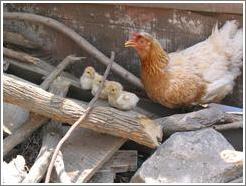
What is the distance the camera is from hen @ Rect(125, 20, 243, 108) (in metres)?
2.88

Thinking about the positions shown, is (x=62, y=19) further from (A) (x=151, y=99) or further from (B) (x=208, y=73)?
(B) (x=208, y=73)

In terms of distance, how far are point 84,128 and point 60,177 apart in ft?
1.46

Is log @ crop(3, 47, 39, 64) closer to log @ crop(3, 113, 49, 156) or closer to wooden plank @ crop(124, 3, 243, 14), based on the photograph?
log @ crop(3, 113, 49, 156)

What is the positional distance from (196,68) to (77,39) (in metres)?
0.78

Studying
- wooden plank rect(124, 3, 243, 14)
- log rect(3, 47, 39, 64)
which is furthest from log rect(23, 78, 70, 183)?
wooden plank rect(124, 3, 243, 14)

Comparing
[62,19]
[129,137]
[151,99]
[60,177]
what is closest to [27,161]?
[60,177]

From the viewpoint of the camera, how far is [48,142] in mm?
2633

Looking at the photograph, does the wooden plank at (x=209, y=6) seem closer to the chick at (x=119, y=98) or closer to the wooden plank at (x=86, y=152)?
Result: the chick at (x=119, y=98)

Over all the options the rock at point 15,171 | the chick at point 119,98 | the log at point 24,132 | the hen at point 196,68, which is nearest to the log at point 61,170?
the rock at point 15,171

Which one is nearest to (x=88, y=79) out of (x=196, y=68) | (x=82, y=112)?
(x=82, y=112)

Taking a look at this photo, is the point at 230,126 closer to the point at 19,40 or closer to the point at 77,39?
the point at 77,39

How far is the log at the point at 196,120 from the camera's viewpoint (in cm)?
268

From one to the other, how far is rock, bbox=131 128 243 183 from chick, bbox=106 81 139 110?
0.32 metres

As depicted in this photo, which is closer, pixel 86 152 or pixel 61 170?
pixel 61 170
